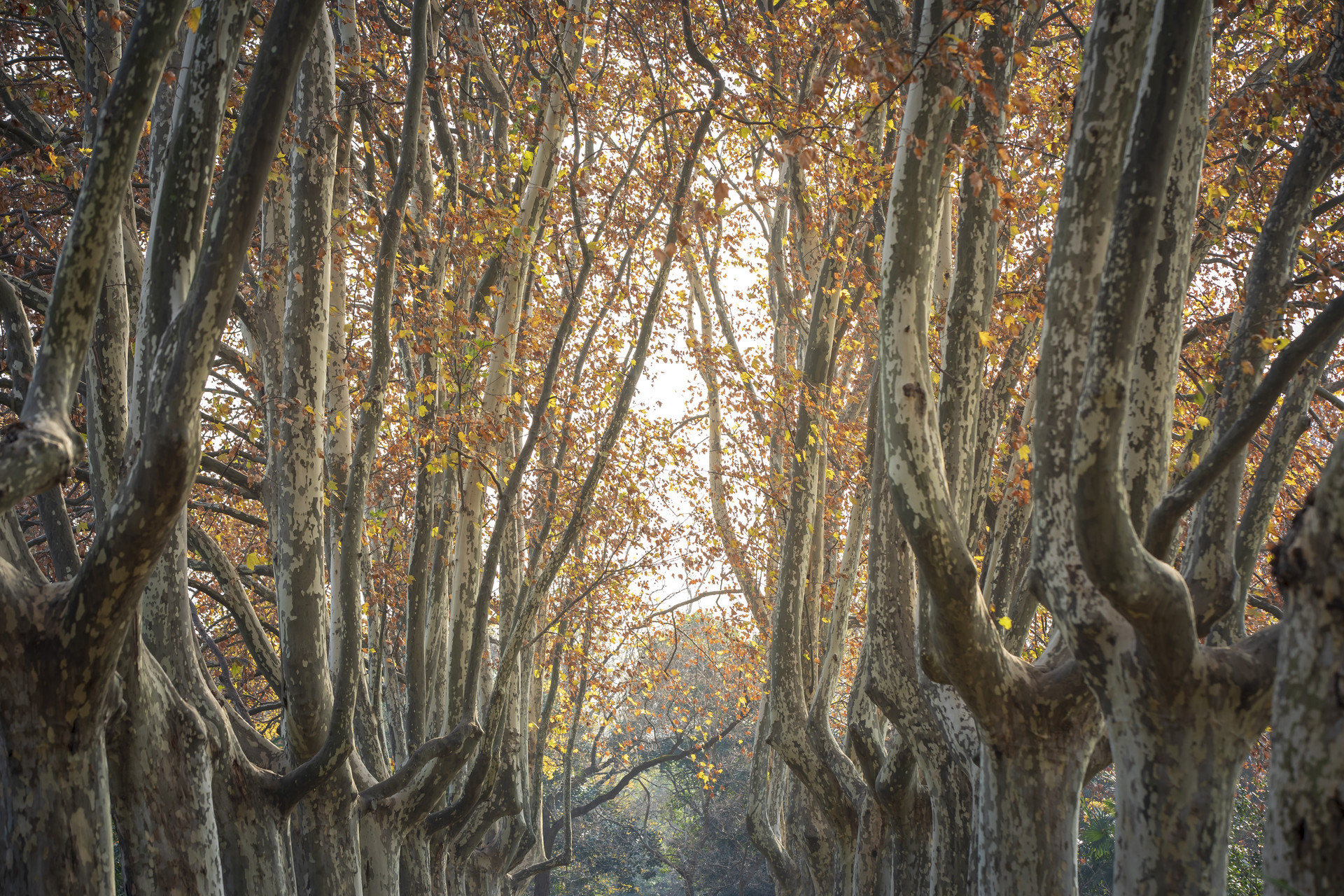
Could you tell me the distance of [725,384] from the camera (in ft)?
34.1

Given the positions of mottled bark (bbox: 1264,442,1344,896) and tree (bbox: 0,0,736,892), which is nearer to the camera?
mottled bark (bbox: 1264,442,1344,896)

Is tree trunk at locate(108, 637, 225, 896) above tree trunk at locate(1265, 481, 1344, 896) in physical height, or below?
below

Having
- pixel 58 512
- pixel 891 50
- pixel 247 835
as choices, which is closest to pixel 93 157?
pixel 58 512

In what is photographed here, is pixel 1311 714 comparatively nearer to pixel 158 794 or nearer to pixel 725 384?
pixel 158 794

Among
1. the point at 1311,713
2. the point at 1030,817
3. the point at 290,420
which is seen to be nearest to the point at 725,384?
the point at 290,420

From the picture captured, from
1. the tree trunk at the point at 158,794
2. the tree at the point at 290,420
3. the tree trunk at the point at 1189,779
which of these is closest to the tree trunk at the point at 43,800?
the tree at the point at 290,420

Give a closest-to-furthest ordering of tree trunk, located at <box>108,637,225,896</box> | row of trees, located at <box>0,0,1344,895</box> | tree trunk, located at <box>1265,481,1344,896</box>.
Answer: tree trunk, located at <box>1265,481,1344,896</box>
row of trees, located at <box>0,0,1344,895</box>
tree trunk, located at <box>108,637,225,896</box>

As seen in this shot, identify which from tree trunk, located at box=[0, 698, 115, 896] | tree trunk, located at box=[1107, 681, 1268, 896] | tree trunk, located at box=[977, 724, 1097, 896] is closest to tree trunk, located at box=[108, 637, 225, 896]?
tree trunk, located at box=[0, 698, 115, 896]

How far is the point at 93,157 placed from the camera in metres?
2.90

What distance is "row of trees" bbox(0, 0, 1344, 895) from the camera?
9.56 ft

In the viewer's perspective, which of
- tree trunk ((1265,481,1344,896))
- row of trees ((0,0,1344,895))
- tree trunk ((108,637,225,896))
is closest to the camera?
tree trunk ((1265,481,1344,896))

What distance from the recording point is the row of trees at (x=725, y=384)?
291 cm

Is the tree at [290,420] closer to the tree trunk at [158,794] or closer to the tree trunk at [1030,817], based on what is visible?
the tree trunk at [158,794]

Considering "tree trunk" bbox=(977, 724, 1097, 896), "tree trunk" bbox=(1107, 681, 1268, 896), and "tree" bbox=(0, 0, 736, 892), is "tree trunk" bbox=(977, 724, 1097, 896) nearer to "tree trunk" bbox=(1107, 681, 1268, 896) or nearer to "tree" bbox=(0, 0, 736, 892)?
"tree trunk" bbox=(1107, 681, 1268, 896)
